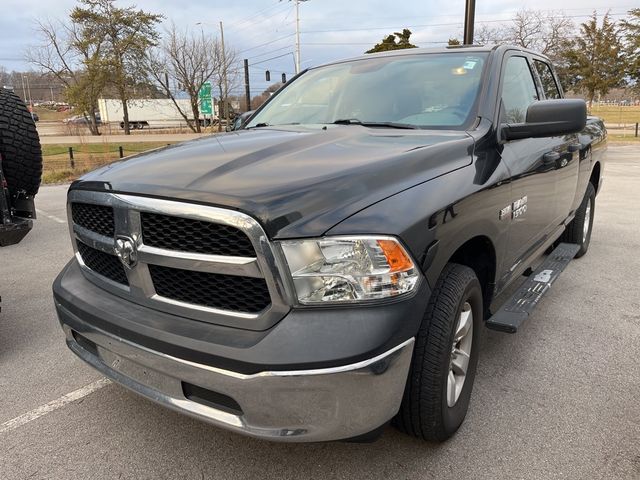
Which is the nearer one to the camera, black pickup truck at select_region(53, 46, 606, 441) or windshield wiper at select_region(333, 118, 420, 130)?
black pickup truck at select_region(53, 46, 606, 441)

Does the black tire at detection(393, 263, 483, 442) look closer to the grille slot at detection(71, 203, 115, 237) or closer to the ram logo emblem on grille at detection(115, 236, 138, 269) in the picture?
the ram logo emblem on grille at detection(115, 236, 138, 269)

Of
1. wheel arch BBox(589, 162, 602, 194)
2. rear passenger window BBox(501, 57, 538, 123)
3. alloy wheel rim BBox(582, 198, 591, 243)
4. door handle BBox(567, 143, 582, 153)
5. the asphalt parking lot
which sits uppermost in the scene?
rear passenger window BBox(501, 57, 538, 123)

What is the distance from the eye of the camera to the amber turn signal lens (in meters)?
1.79

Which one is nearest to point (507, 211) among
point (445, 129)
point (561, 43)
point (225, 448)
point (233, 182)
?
point (445, 129)

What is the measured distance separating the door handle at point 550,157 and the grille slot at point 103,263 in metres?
2.53

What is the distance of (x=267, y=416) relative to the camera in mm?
1752

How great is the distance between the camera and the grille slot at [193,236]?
1788 millimetres

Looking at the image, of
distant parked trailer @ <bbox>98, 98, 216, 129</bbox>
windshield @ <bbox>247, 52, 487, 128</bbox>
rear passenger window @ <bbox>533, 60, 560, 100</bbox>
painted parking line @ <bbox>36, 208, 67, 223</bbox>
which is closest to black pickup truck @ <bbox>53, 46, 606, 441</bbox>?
windshield @ <bbox>247, 52, 487, 128</bbox>

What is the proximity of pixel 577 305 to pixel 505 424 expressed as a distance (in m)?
1.95

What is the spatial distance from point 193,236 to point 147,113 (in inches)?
2010

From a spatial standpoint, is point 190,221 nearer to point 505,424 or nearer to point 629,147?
point 505,424

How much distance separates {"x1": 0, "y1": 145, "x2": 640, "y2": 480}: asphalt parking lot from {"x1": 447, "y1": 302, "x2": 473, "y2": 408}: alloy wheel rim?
0.24 metres

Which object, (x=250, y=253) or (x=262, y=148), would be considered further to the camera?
(x=262, y=148)

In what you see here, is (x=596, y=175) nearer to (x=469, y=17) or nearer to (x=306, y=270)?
(x=306, y=270)
